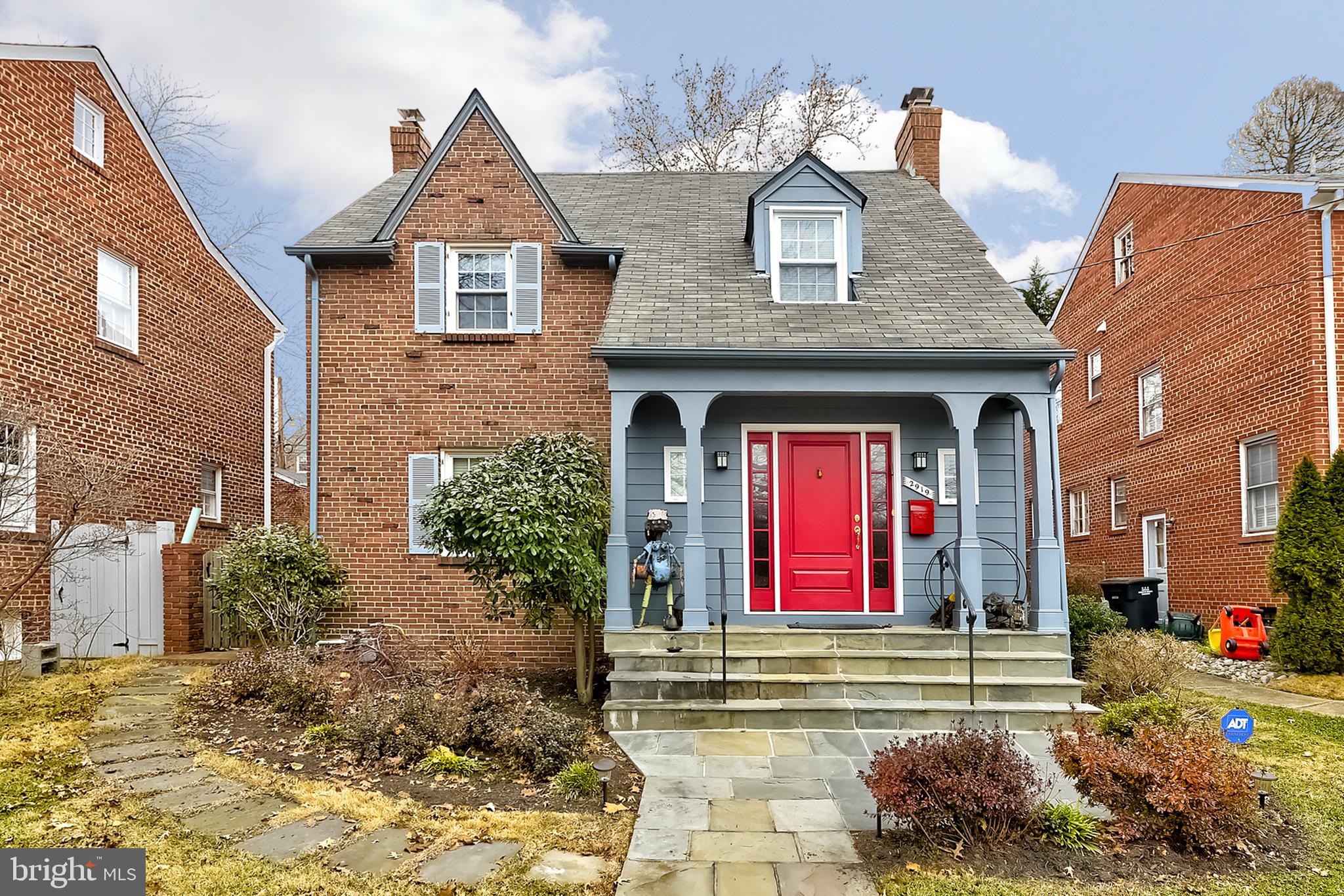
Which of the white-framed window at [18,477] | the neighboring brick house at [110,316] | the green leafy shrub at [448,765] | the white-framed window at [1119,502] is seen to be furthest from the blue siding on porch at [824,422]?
the white-framed window at [1119,502]

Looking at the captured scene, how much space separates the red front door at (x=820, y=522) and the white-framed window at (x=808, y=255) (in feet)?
5.81

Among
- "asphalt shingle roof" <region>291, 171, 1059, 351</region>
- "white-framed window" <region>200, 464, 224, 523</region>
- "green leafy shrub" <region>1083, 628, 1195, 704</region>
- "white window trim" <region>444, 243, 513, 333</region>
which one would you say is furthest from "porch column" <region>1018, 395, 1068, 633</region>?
"white-framed window" <region>200, 464, 224, 523</region>

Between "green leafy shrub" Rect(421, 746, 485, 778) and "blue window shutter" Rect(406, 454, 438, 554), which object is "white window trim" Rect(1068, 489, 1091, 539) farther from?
"green leafy shrub" Rect(421, 746, 485, 778)

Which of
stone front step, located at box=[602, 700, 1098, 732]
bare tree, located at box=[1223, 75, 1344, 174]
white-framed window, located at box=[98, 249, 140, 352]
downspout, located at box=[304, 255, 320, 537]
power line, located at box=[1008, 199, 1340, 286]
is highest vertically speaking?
bare tree, located at box=[1223, 75, 1344, 174]

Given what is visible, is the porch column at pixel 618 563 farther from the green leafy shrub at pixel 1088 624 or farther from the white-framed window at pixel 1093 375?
the white-framed window at pixel 1093 375

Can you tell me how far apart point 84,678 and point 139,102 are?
17221 millimetres

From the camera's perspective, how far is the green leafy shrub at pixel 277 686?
723 centimetres

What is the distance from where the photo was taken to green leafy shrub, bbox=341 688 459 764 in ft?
20.4

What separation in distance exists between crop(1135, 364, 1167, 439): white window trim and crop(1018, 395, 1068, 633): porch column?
285 inches

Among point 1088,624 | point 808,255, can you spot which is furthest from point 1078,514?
point 808,255

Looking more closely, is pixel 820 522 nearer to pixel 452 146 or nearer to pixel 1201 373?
pixel 452 146

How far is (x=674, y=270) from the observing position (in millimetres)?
10594

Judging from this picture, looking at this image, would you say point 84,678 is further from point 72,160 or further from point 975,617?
point 975,617

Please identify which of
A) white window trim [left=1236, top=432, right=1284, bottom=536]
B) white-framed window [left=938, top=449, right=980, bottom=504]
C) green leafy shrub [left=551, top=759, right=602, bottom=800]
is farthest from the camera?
white window trim [left=1236, top=432, right=1284, bottom=536]
